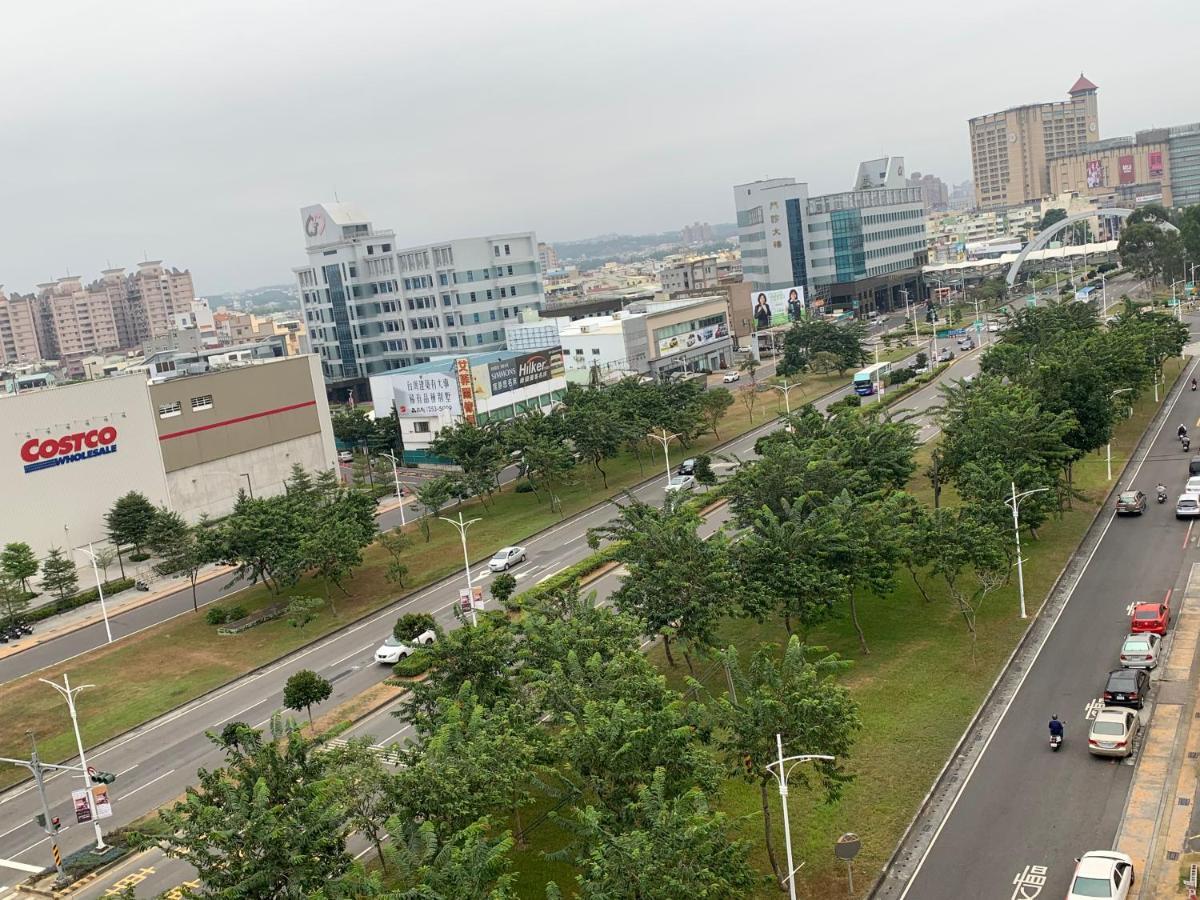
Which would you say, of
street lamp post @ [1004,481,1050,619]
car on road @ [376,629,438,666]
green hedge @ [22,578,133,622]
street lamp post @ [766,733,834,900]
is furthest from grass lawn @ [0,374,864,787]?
street lamp post @ [766,733,834,900]

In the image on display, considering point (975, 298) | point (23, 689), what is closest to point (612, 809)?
point (23, 689)

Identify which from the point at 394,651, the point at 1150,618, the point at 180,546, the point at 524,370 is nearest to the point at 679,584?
the point at 394,651

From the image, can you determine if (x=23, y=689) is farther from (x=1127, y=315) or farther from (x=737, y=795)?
(x=1127, y=315)

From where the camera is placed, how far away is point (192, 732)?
41781mm

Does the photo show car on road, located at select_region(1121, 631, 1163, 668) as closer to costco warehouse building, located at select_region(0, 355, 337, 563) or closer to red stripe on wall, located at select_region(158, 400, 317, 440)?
costco warehouse building, located at select_region(0, 355, 337, 563)

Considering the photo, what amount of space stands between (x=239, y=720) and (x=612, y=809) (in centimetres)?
2296

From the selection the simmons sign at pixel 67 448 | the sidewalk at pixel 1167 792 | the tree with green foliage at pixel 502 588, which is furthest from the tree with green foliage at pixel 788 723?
the simmons sign at pixel 67 448

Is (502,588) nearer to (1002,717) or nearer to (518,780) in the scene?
(518,780)

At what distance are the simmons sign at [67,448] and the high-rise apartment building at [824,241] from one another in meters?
116

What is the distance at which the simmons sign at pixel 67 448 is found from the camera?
216 ft

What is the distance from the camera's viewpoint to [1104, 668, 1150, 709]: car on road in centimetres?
3262

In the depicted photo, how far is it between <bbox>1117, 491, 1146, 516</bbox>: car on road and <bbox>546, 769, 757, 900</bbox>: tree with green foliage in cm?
3847

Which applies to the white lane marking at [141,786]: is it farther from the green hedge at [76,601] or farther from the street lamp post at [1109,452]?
the street lamp post at [1109,452]

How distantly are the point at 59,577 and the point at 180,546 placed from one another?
6.97m
